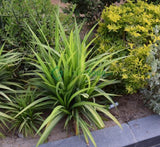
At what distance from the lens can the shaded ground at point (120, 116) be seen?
1.82 metres

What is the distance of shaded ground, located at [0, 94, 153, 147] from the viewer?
182 centimetres

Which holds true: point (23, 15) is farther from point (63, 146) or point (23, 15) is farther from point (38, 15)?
point (63, 146)

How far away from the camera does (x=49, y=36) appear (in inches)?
89.3

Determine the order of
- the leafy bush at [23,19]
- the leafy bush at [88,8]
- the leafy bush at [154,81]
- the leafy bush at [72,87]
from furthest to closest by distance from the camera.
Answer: the leafy bush at [88,8] < the leafy bush at [23,19] < the leafy bush at [154,81] < the leafy bush at [72,87]

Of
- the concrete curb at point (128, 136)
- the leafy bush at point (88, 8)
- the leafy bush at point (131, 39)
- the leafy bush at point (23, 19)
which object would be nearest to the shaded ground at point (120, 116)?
the concrete curb at point (128, 136)

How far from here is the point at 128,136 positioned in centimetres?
195

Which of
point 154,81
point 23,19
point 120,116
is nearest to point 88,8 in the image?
point 23,19

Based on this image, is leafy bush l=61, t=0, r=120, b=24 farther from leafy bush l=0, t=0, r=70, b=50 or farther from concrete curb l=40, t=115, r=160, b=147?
concrete curb l=40, t=115, r=160, b=147

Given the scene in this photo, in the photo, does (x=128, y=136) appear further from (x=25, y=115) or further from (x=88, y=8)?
(x=88, y=8)

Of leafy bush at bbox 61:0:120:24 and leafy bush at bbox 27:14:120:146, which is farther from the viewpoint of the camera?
leafy bush at bbox 61:0:120:24

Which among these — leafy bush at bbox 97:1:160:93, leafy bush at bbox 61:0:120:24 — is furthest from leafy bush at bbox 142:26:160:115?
leafy bush at bbox 61:0:120:24

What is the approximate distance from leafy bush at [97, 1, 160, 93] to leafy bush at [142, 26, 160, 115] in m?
0.06

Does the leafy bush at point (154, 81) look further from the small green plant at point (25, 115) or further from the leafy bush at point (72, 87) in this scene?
the small green plant at point (25, 115)

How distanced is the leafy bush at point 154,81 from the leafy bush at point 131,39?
0.21ft
